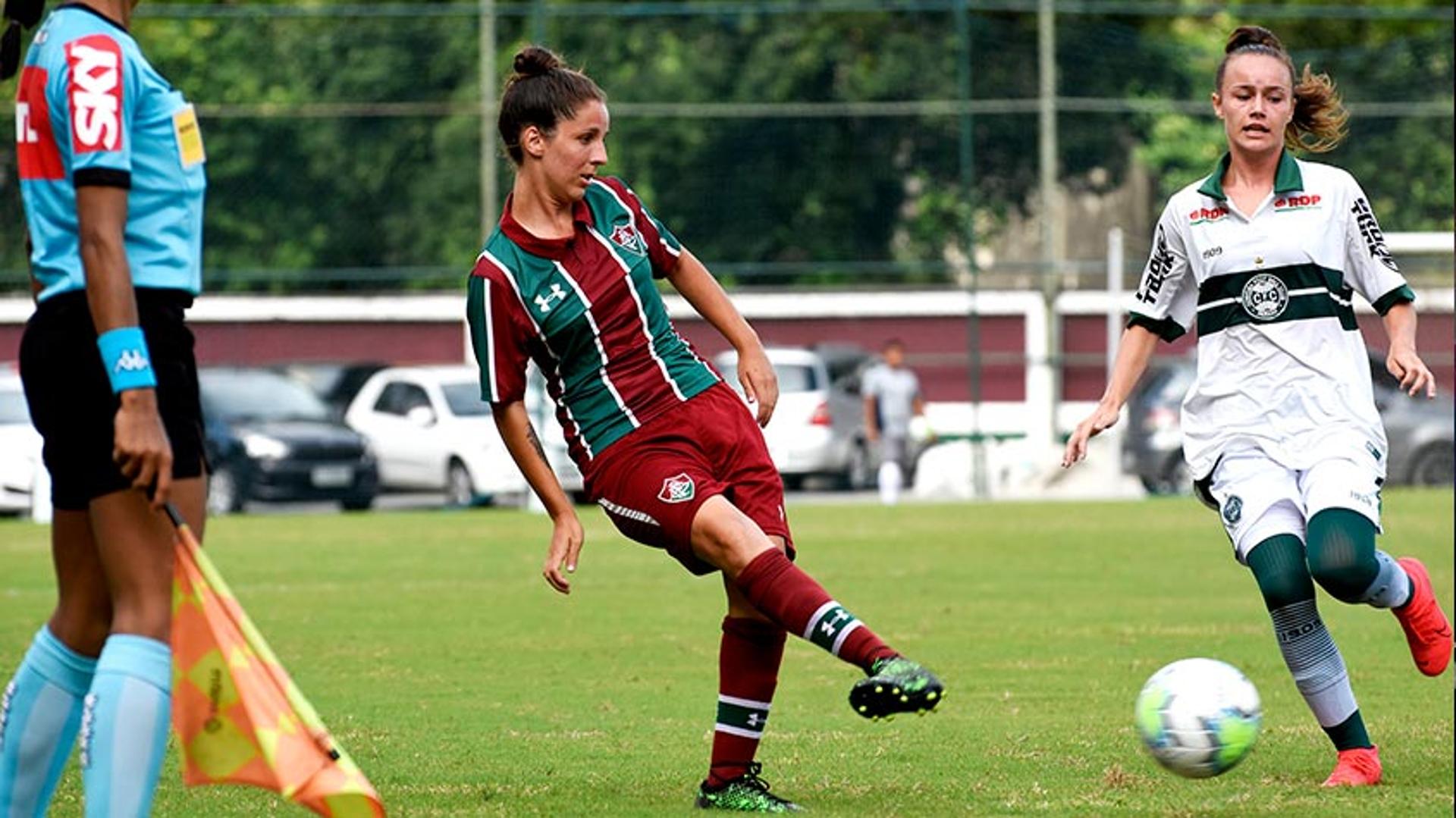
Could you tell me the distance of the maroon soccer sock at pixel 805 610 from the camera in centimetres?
580

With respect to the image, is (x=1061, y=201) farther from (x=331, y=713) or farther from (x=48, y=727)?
(x=48, y=727)

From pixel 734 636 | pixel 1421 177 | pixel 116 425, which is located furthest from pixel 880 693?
pixel 1421 177

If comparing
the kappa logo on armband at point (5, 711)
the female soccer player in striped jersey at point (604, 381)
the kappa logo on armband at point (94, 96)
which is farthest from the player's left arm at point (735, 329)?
the kappa logo on armband at point (5, 711)

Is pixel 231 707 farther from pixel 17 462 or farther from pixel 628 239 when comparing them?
pixel 17 462

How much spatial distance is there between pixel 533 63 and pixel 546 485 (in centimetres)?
117

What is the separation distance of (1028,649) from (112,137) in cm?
686

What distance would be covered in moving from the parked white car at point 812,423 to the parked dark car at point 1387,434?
11.5ft

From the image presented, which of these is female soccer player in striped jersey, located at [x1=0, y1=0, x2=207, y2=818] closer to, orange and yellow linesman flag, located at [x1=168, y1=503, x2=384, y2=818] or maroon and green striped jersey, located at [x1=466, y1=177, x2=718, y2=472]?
orange and yellow linesman flag, located at [x1=168, y1=503, x2=384, y2=818]

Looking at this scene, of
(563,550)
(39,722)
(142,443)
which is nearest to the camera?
(142,443)

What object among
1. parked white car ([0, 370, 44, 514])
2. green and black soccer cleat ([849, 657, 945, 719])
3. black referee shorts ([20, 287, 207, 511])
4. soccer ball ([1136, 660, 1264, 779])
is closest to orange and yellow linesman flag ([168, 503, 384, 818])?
black referee shorts ([20, 287, 207, 511])

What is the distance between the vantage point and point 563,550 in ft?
20.6

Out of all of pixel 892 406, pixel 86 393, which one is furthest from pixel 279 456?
pixel 86 393

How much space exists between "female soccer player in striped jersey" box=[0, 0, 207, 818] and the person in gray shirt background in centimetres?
2140

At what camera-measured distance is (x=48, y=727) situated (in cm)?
522
